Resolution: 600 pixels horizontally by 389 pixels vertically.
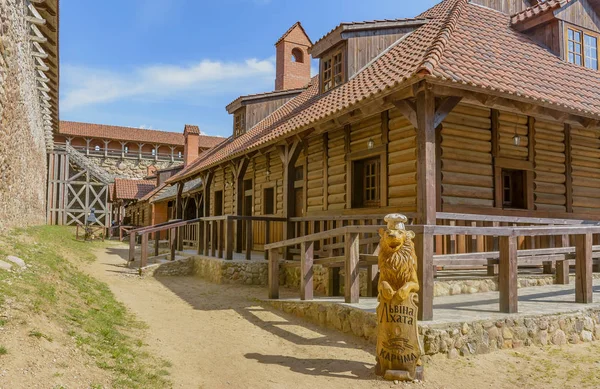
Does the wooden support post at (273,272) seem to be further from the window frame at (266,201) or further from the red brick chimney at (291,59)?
the red brick chimney at (291,59)

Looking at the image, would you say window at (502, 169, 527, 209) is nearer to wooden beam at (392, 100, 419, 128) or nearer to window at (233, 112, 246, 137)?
wooden beam at (392, 100, 419, 128)

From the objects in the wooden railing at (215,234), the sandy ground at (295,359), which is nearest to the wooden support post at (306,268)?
the sandy ground at (295,359)

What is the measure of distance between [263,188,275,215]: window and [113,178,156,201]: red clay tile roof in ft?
71.7

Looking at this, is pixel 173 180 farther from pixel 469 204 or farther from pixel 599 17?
pixel 599 17

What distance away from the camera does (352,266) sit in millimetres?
6102

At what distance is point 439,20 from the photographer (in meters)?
10.0

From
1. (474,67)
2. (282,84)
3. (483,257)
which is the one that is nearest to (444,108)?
(474,67)

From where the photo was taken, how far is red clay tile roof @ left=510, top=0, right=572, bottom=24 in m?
9.86

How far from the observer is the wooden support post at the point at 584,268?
6.03m

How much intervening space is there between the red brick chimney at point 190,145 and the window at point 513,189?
2066 cm

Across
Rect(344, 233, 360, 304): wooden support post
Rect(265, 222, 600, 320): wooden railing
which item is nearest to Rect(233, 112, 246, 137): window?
Rect(265, 222, 600, 320): wooden railing

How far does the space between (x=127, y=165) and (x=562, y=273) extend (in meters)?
45.9

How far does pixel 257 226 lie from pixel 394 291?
10064 mm

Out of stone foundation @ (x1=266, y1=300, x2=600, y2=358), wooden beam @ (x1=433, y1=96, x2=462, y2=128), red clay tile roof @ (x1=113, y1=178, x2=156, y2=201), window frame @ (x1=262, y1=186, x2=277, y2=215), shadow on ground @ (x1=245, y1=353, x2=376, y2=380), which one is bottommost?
shadow on ground @ (x1=245, y1=353, x2=376, y2=380)
